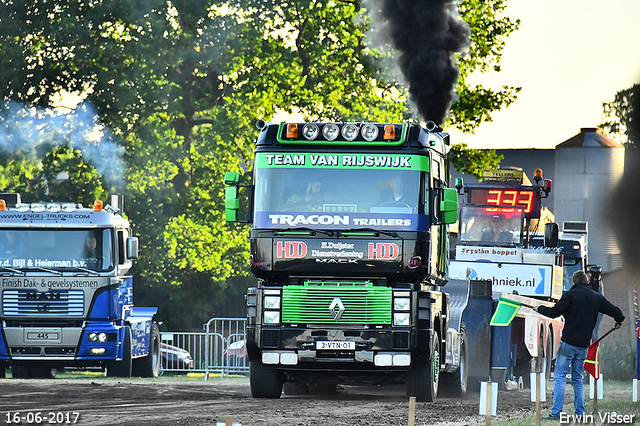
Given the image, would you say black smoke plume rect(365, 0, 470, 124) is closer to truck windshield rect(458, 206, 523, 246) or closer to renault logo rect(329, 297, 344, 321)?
truck windshield rect(458, 206, 523, 246)

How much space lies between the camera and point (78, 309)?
21.0m

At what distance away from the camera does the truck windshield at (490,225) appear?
87.8 feet

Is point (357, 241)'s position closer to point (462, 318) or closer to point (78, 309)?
point (462, 318)

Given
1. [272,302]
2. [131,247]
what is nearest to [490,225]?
[131,247]

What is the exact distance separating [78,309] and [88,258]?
36.7 inches

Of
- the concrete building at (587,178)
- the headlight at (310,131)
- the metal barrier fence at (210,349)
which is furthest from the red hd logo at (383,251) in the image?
the concrete building at (587,178)

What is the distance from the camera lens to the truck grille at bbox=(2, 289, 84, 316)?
2083 centimetres

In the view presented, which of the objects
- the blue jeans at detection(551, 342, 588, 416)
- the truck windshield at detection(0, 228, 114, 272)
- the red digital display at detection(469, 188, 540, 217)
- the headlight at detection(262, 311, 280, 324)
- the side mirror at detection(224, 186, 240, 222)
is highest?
the red digital display at detection(469, 188, 540, 217)

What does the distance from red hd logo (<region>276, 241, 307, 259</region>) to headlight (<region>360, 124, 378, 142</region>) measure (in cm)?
169

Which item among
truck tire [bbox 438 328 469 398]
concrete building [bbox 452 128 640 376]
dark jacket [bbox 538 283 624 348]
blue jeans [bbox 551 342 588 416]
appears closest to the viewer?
blue jeans [bbox 551 342 588 416]

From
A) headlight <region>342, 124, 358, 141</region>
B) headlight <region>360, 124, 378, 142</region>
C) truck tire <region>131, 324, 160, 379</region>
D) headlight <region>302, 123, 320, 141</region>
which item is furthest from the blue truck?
headlight <region>360, 124, 378, 142</region>

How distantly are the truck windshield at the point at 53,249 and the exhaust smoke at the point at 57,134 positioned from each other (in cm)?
1312

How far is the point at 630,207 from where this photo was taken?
4784 cm

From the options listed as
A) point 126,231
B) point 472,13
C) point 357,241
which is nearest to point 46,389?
point 126,231
